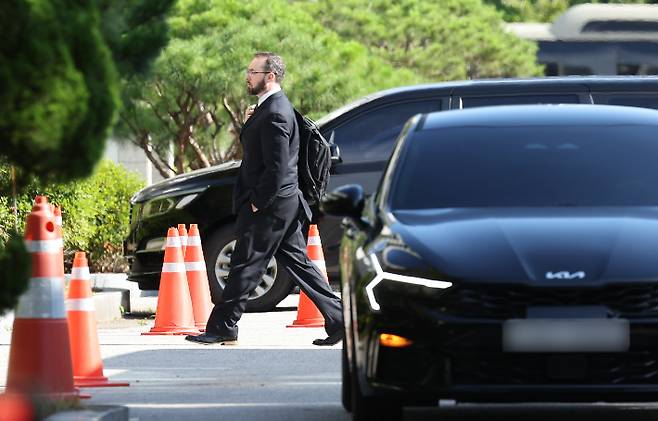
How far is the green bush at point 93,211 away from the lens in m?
17.3

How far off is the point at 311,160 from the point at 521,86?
375 centimetres

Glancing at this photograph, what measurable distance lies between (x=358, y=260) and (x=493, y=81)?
792 centimetres

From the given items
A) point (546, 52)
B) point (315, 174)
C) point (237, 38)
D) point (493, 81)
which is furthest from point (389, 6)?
point (315, 174)

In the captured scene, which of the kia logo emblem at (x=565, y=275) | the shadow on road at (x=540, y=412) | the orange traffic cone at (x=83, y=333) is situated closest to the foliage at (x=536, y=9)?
the orange traffic cone at (x=83, y=333)

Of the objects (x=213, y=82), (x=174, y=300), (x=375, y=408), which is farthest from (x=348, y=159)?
(x=213, y=82)

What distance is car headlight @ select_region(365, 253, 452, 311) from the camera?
684cm

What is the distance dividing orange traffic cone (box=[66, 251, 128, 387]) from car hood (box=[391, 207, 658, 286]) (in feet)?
7.11

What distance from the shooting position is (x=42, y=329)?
25.8 ft

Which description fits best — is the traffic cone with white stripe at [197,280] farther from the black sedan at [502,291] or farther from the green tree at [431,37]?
the green tree at [431,37]

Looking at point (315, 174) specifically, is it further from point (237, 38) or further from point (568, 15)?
point (568, 15)

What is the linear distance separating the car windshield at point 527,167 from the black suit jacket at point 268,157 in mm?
3155

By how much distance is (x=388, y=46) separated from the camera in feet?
181

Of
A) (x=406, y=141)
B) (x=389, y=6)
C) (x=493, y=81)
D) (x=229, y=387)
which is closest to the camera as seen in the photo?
(x=406, y=141)

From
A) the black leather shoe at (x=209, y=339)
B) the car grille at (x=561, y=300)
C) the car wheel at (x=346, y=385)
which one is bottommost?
the black leather shoe at (x=209, y=339)
